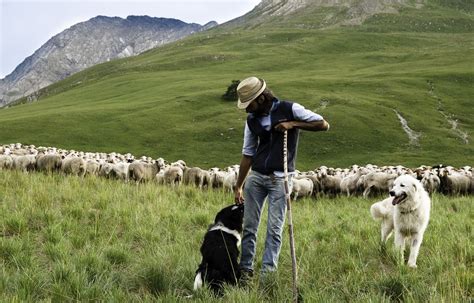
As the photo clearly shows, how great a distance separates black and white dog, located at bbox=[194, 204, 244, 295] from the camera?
20.0ft

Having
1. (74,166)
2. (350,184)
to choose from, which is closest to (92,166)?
(74,166)

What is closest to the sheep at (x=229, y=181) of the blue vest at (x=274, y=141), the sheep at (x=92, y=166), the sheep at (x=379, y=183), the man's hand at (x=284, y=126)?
the sheep at (x=379, y=183)

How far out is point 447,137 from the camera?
40.9 m

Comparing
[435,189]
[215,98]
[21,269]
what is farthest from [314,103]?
[21,269]

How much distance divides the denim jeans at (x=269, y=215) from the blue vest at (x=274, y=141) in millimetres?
136

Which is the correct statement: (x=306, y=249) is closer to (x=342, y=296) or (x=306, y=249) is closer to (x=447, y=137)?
(x=342, y=296)

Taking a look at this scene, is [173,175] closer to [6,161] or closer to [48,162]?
[48,162]

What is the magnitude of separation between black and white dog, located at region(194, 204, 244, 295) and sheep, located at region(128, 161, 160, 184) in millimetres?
13583

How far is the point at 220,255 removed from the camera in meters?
6.25

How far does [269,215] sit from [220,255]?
2.74ft

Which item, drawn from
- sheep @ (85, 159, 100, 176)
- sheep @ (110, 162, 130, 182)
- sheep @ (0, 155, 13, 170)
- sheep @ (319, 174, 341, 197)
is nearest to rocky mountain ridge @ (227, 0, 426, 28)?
sheep @ (319, 174, 341, 197)

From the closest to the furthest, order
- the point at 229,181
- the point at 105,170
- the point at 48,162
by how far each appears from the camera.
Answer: the point at 229,181 < the point at 48,162 < the point at 105,170

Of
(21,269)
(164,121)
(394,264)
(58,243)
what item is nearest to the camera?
(21,269)

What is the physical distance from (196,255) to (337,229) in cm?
340
